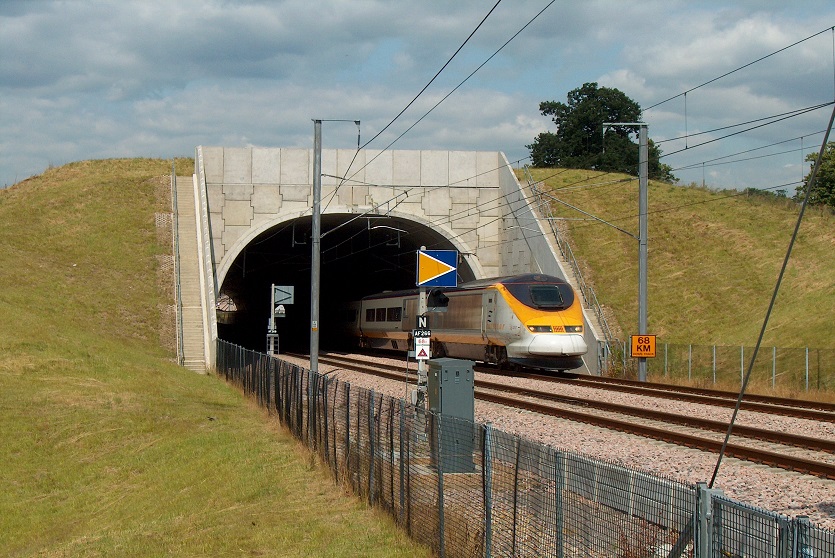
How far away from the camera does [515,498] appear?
24.4 ft

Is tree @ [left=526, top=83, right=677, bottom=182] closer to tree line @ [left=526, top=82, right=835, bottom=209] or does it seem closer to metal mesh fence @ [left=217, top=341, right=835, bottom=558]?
tree line @ [left=526, top=82, right=835, bottom=209]

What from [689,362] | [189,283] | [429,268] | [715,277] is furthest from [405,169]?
[429,268]

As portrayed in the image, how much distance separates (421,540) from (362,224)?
43.4 metres

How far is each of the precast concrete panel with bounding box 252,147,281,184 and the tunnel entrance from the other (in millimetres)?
2457

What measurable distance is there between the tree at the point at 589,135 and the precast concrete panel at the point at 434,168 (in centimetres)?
3997

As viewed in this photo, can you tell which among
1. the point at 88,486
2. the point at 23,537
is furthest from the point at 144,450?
the point at 23,537

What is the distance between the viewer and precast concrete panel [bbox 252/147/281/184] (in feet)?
154

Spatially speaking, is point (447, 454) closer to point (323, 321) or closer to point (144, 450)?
point (144, 450)

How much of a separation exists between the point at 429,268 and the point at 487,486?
8.61 meters

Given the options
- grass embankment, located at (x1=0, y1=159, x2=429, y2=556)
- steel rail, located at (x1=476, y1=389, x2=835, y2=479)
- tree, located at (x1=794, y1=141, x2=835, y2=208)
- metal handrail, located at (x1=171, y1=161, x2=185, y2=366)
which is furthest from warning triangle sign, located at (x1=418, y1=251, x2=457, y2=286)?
tree, located at (x1=794, y1=141, x2=835, y2=208)

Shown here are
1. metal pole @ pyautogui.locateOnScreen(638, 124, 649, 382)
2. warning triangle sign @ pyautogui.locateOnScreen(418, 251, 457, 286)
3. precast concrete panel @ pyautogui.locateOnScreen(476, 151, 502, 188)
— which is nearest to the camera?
warning triangle sign @ pyautogui.locateOnScreen(418, 251, 457, 286)

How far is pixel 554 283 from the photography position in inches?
1264

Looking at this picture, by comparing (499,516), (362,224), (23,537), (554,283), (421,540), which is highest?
(362,224)

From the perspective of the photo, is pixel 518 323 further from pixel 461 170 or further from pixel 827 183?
pixel 827 183
